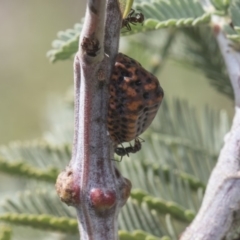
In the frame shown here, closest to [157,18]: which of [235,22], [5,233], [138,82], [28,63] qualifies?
[235,22]

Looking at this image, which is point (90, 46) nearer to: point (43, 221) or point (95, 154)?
point (95, 154)

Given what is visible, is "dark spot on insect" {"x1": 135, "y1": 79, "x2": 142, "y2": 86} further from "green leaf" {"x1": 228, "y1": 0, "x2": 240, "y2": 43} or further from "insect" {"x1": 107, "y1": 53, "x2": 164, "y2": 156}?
"green leaf" {"x1": 228, "y1": 0, "x2": 240, "y2": 43}

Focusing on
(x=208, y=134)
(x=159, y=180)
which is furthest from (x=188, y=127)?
(x=159, y=180)

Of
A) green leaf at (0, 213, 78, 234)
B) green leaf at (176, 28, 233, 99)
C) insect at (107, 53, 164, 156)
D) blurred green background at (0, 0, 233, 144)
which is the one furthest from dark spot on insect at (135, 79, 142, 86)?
blurred green background at (0, 0, 233, 144)

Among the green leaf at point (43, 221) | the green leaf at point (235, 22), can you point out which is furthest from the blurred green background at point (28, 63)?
the green leaf at point (235, 22)

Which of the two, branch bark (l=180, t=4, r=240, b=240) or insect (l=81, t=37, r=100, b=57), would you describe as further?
branch bark (l=180, t=4, r=240, b=240)

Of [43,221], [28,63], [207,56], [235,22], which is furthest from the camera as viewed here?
[28,63]
